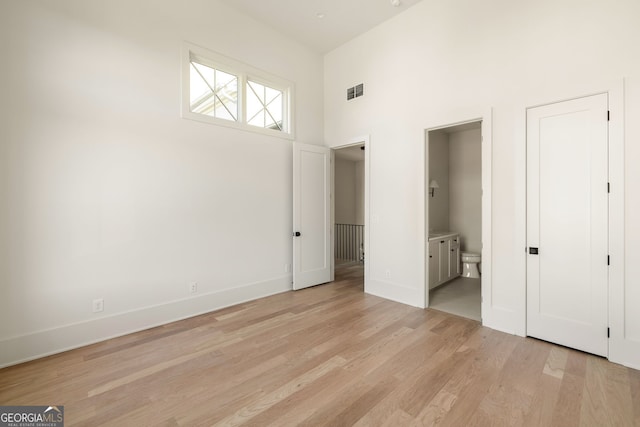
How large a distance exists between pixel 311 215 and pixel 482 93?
291cm

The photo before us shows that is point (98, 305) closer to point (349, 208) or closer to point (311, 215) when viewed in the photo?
point (311, 215)

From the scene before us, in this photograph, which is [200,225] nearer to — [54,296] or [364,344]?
[54,296]

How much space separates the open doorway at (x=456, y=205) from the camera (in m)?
4.80

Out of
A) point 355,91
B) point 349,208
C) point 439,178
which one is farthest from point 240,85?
point 349,208

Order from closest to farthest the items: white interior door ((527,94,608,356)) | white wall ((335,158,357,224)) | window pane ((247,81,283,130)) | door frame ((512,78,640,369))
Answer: door frame ((512,78,640,369))
white interior door ((527,94,608,356))
window pane ((247,81,283,130))
white wall ((335,158,357,224))

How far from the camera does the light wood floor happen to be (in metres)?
1.82

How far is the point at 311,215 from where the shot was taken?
4727 mm

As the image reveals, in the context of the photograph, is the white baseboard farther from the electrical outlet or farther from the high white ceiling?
the high white ceiling

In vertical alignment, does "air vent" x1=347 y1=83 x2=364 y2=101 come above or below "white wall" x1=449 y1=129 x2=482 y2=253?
above

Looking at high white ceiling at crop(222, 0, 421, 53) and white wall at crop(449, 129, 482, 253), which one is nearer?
high white ceiling at crop(222, 0, 421, 53)

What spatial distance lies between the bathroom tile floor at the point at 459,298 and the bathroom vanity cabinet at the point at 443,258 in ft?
0.43
